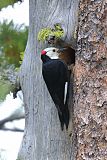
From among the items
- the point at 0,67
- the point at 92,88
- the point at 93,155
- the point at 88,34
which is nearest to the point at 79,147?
the point at 93,155

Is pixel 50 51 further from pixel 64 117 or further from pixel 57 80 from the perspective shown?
pixel 64 117

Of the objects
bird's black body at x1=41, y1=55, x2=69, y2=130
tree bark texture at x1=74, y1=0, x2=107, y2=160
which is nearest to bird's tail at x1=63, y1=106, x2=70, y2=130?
bird's black body at x1=41, y1=55, x2=69, y2=130

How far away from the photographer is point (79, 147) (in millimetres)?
2281

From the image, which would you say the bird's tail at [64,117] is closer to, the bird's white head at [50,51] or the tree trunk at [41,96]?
the tree trunk at [41,96]

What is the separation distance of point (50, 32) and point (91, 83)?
1.83ft

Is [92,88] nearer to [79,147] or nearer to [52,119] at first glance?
[79,147]

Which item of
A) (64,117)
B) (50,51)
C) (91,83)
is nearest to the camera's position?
(91,83)

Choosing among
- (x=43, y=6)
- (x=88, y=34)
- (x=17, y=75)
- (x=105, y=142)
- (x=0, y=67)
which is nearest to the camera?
(x=105, y=142)

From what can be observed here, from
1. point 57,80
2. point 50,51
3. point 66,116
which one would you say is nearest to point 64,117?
point 66,116

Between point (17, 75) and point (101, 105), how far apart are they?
102 cm

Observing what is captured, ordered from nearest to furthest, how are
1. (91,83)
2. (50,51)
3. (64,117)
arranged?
1. (91,83)
2. (64,117)
3. (50,51)

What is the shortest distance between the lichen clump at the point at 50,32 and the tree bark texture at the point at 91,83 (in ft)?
1.07

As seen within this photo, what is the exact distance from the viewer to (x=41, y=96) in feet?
9.41

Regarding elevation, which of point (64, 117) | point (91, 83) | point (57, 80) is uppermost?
point (91, 83)
